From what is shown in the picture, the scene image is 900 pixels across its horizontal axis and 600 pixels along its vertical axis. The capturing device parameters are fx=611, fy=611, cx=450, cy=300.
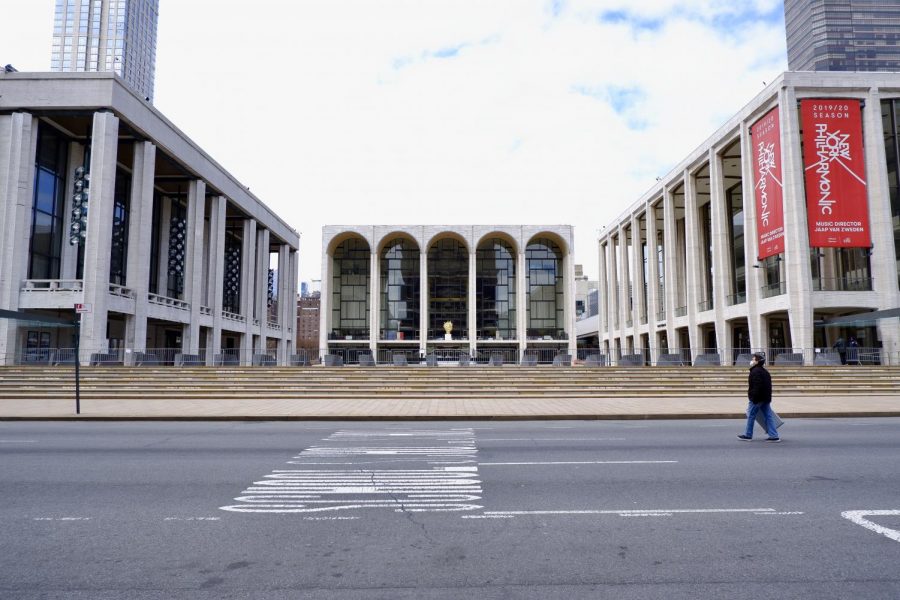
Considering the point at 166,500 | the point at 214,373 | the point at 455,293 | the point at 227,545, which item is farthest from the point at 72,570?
the point at 455,293

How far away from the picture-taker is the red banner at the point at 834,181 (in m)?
36.4

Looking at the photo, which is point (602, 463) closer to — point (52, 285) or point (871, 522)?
point (871, 522)

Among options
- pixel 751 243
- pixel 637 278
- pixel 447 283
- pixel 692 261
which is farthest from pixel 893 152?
pixel 447 283

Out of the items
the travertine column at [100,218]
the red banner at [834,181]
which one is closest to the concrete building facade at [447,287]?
the red banner at [834,181]

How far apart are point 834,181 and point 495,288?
1858 inches

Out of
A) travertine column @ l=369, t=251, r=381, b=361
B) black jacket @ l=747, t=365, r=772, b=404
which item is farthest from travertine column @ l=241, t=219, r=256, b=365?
black jacket @ l=747, t=365, r=772, b=404

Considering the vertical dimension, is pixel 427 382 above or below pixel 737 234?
below

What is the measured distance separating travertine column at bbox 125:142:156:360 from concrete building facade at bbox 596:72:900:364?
2927 centimetres

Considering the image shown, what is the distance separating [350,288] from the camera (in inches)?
3179

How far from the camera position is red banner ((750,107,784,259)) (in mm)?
38281

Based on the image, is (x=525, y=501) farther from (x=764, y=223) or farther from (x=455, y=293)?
(x=455, y=293)

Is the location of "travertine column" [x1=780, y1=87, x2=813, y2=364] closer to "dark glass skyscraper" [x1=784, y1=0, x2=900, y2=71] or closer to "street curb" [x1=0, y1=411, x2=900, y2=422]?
"street curb" [x1=0, y1=411, x2=900, y2=422]

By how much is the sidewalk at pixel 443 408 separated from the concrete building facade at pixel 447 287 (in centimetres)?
5225

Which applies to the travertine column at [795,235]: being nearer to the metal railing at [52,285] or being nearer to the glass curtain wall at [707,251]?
the glass curtain wall at [707,251]
